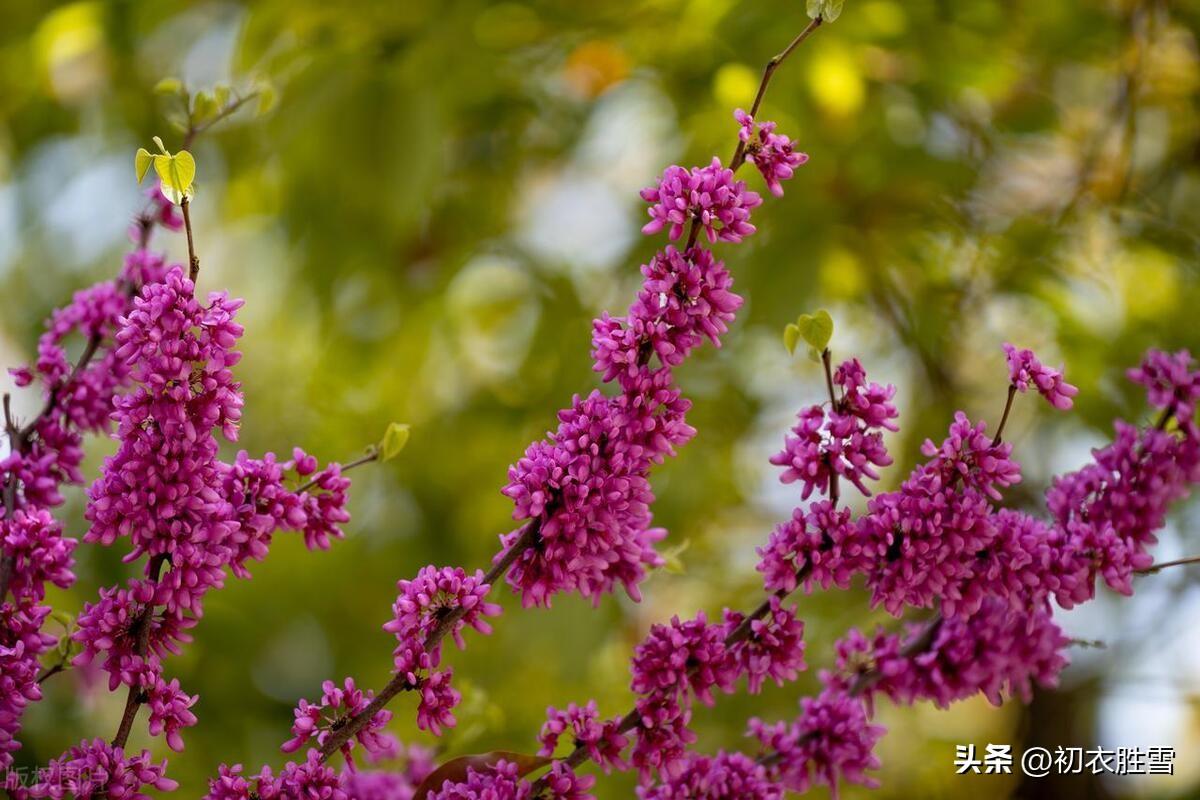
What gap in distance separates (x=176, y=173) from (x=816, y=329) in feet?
0.67

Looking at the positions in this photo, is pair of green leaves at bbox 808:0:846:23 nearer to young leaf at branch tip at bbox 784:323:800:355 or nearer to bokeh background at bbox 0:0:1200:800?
young leaf at branch tip at bbox 784:323:800:355

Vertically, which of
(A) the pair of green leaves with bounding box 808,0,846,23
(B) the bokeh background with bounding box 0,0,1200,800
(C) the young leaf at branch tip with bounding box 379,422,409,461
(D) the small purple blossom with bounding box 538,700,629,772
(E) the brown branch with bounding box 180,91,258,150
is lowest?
(D) the small purple blossom with bounding box 538,700,629,772

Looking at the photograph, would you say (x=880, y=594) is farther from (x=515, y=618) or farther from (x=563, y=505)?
(x=515, y=618)

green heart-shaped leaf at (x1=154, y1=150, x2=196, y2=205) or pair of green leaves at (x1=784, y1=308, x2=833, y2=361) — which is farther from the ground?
green heart-shaped leaf at (x1=154, y1=150, x2=196, y2=205)

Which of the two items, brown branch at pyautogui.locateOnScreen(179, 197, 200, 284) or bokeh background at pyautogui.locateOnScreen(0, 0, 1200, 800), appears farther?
bokeh background at pyautogui.locateOnScreen(0, 0, 1200, 800)

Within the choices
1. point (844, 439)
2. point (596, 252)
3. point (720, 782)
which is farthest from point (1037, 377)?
point (596, 252)

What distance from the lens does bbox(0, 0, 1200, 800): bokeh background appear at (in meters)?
0.97

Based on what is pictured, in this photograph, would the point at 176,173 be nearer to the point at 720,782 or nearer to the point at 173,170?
the point at 173,170

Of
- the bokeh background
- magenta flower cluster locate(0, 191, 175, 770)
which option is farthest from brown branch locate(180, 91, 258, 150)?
the bokeh background

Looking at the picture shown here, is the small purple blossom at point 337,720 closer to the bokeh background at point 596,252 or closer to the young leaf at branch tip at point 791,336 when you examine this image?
the young leaf at branch tip at point 791,336

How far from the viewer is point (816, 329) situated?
1.26 feet

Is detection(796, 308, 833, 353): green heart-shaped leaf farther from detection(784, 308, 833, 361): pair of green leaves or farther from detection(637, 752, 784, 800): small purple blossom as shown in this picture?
detection(637, 752, 784, 800): small purple blossom

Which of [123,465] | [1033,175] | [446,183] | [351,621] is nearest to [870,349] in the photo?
[1033,175]

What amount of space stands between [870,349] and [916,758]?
412 mm
